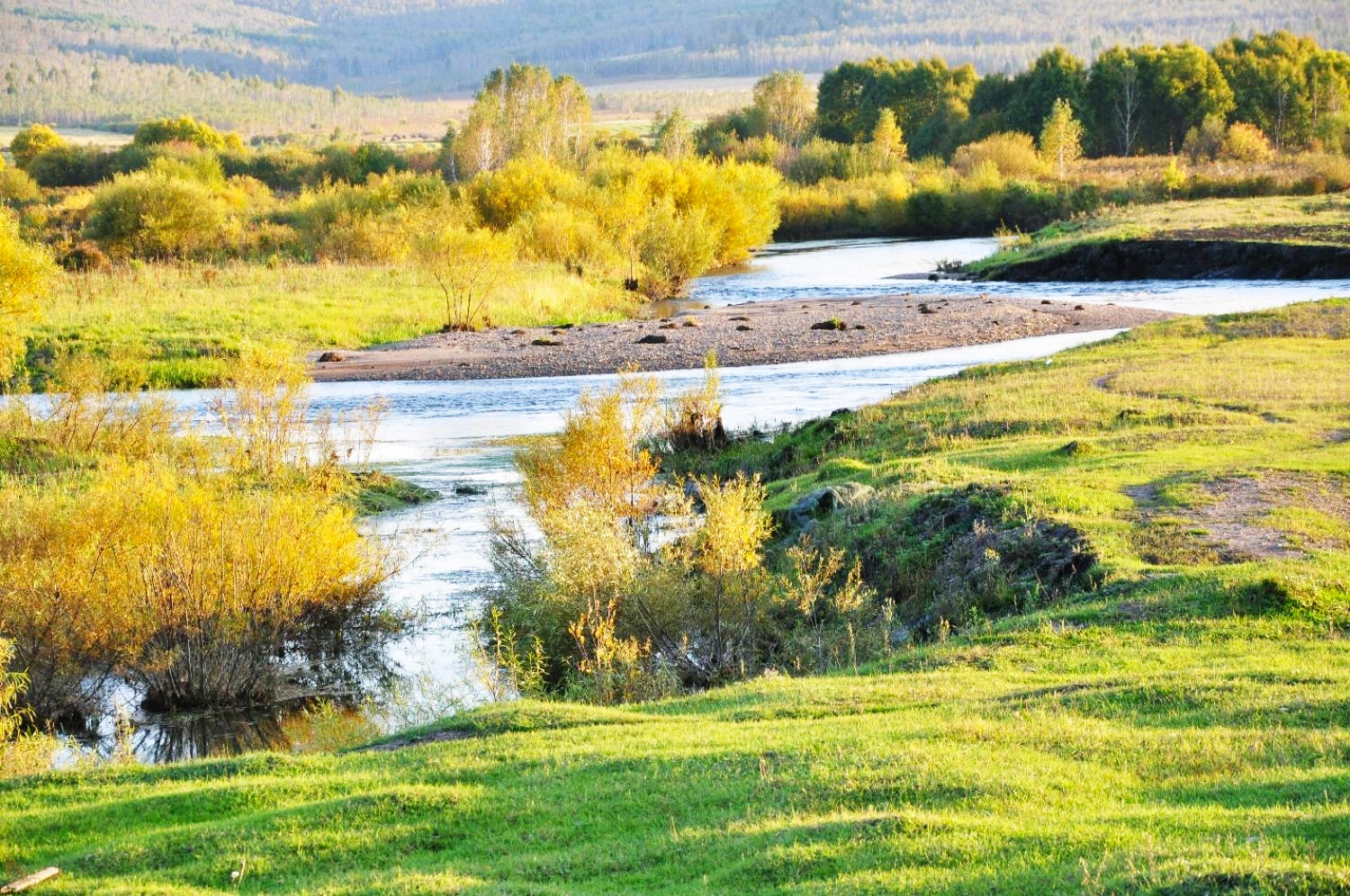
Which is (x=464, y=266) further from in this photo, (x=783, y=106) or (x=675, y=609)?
(x=783, y=106)

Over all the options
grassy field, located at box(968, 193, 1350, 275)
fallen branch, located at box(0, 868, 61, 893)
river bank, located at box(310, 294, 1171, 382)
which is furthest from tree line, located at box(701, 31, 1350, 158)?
fallen branch, located at box(0, 868, 61, 893)

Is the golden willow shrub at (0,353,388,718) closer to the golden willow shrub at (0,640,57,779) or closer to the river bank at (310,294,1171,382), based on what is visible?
the golden willow shrub at (0,640,57,779)

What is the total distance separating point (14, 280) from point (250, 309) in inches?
799

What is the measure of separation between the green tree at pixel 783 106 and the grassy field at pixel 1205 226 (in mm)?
58381

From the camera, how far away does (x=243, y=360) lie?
27078 millimetres

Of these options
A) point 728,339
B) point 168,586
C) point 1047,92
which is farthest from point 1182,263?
point 1047,92

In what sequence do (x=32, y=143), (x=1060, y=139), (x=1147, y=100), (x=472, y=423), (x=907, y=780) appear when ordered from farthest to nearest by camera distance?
(x=1147, y=100) → (x=32, y=143) → (x=1060, y=139) → (x=472, y=423) → (x=907, y=780)

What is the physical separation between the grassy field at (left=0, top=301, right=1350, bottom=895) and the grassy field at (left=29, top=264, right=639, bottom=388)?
98.7ft

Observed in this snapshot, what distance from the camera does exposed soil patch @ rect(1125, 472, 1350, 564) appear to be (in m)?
17.3

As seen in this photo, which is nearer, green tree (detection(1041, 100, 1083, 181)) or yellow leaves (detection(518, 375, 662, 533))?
yellow leaves (detection(518, 375, 662, 533))

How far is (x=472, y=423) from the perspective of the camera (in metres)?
39.0

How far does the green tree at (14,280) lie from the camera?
103 ft

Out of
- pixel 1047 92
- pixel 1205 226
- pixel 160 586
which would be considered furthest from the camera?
pixel 1047 92

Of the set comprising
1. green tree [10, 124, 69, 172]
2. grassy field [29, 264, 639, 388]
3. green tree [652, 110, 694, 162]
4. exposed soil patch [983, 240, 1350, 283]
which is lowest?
exposed soil patch [983, 240, 1350, 283]
